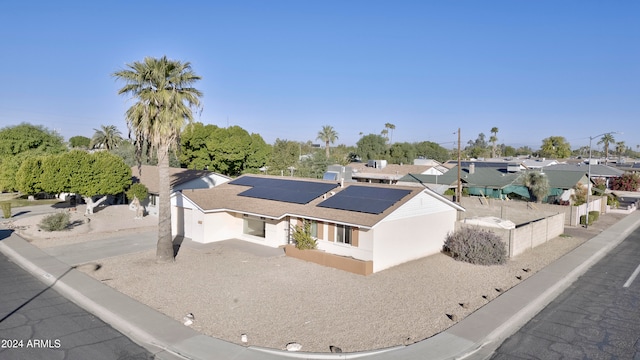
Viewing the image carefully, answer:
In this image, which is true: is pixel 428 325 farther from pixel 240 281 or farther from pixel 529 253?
pixel 529 253

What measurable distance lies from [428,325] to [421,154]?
318 ft

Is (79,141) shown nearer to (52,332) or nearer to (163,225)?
(163,225)

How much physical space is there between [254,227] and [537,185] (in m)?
30.0

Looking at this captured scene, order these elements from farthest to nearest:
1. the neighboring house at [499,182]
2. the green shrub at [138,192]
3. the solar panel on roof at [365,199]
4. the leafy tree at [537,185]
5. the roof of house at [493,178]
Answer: the roof of house at [493,178] → the neighboring house at [499,182] → the leafy tree at [537,185] → the green shrub at [138,192] → the solar panel on roof at [365,199]

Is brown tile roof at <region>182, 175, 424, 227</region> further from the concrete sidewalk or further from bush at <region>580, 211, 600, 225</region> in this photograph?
bush at <region>580, 211, 600, 225</region>

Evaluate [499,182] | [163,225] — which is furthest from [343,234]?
[499,182]

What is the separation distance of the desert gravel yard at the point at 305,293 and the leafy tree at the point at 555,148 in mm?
116811

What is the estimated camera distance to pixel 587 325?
13.9 m

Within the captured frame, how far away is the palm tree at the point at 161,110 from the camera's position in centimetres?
1991

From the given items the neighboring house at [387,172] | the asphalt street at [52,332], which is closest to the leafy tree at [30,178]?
the asphalt street at [52,332]

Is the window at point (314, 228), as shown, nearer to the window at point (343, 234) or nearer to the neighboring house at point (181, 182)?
the window at point (343, 234)

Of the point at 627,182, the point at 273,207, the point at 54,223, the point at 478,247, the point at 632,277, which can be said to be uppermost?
the point at 273,207

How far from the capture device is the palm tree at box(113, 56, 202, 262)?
19.9 meters

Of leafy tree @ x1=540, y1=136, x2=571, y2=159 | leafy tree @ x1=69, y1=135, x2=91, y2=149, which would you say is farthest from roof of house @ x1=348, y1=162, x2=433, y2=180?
leafy tree @ x1=69, y1=135, x2=91, y2=149
